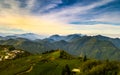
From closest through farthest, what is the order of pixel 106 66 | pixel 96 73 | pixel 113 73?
pixel 113 73 → pixel 96 73 → pixel 106 66

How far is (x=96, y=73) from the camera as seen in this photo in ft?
580

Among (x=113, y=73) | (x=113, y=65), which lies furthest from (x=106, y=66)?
(x=113, y=73)

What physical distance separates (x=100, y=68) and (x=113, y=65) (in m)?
14.5

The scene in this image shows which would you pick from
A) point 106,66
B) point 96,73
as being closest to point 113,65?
point 106,66

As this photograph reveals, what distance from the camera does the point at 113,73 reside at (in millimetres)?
165875

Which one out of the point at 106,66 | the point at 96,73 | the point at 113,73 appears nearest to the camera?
the point at 113,73

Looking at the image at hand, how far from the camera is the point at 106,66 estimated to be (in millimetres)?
189125

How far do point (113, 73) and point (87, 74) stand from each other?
1937 cm

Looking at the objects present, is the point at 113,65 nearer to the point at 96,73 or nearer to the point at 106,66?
the point at 106,66

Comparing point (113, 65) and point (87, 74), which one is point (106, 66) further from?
point (87, 74)

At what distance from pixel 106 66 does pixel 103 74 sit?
13284 millimetres

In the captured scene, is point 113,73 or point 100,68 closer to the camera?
point 113,73

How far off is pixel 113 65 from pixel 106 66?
6117 millimetres

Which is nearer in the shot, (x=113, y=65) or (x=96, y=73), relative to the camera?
(x=96, y=73)
